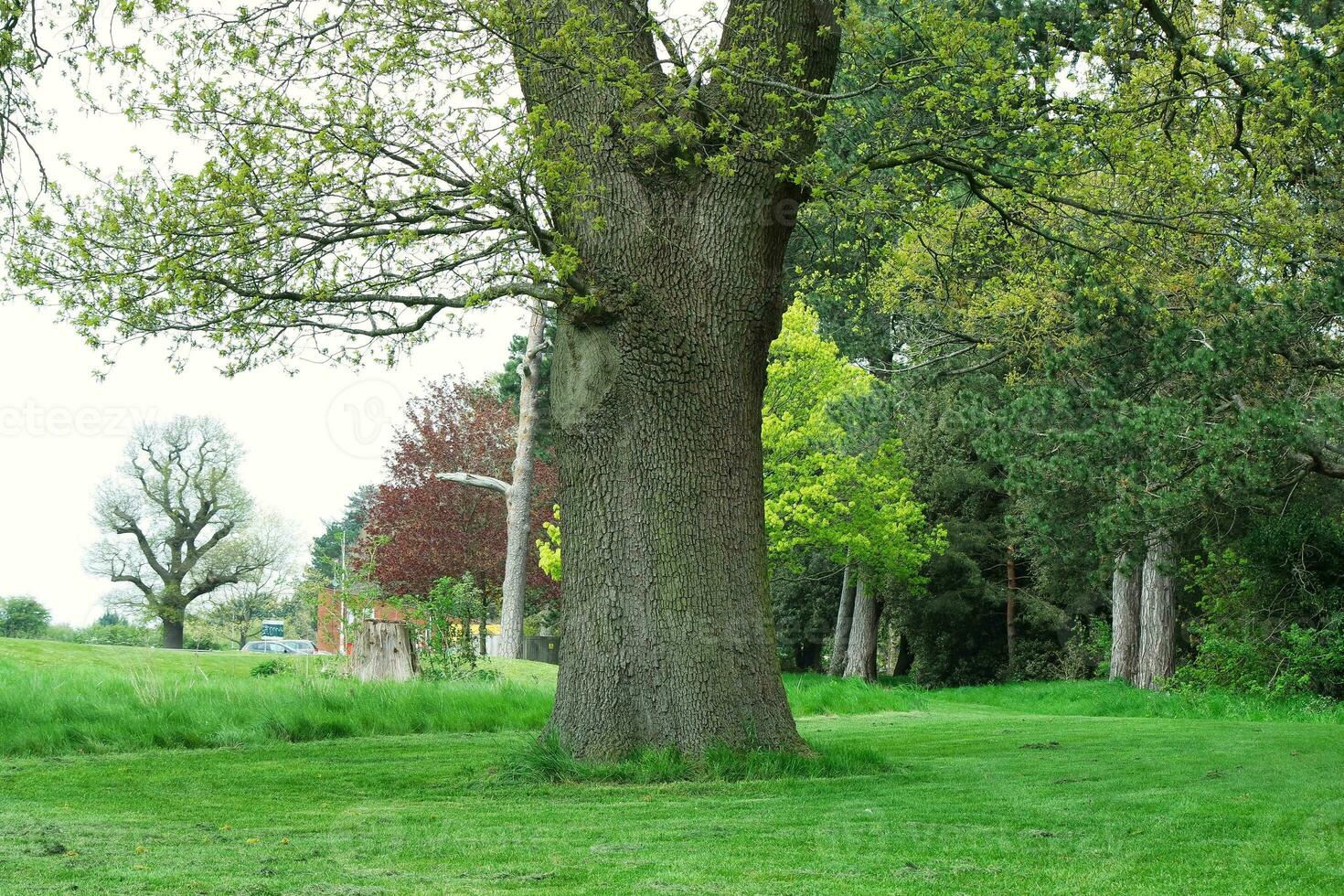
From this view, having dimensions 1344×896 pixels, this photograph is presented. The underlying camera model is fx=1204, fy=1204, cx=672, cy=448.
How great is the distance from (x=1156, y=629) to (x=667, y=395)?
16.8 m

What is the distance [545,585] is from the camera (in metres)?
37.6

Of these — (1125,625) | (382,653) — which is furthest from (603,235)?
(1125,625)

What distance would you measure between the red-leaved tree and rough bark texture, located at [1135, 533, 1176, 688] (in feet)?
59.5

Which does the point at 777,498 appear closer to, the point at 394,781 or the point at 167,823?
the point at 394,781

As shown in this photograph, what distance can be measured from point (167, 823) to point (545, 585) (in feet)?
105

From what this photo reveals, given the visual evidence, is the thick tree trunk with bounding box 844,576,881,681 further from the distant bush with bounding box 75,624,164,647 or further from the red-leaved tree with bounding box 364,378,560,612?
the distant bush with bounding box 75,624,164,647

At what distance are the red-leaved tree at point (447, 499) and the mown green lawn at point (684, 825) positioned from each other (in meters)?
24.3

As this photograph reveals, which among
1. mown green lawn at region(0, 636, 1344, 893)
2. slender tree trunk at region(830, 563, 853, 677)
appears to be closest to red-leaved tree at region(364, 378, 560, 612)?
slender tree trunk at region(830, 563, 853, 677)

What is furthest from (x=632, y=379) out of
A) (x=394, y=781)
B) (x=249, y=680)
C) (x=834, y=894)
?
(x=249, y=680)

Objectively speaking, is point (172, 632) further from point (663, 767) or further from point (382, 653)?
point (663, 767)

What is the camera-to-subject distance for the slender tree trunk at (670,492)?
8047 mm

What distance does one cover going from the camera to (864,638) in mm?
30750

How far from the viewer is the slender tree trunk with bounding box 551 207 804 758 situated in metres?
8.05

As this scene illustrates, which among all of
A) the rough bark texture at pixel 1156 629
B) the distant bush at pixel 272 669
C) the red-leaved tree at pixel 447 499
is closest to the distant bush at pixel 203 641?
the red-leaved tree at pixel 447 499
